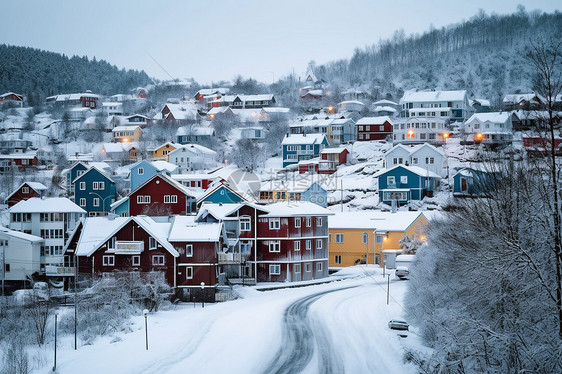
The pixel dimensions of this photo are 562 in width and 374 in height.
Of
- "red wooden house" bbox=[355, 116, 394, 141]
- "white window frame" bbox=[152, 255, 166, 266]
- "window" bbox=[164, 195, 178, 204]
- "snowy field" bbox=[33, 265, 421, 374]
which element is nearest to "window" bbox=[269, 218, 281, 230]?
"white window frame" bbox=[152, 255, 166, 266]

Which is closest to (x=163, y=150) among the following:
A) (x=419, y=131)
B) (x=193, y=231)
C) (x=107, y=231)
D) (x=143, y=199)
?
(x=419, y=131)

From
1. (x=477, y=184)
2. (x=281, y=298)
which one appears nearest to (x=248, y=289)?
(x=281, y=298)

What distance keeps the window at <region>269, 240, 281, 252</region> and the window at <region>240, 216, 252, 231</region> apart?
2.24 m

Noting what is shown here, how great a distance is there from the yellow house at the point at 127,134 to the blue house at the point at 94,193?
52.6 meters

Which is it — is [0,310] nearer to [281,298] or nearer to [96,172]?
A: [281,298]

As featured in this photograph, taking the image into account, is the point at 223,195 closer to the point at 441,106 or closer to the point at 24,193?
the point at 24,193

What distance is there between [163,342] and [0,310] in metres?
17.3

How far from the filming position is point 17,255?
5566 centimetres

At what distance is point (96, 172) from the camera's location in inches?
3091

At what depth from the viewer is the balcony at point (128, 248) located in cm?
4647

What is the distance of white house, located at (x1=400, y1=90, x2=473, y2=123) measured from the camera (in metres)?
117

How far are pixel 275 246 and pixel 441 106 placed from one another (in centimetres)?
7453

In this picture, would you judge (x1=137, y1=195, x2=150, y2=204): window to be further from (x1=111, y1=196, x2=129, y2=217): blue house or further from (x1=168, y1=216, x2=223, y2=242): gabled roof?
(x1=168, y1=216, x2=223, y2=242): gabled roof

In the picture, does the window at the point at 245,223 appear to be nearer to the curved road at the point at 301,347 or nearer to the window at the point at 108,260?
the window at the point at 108,260
